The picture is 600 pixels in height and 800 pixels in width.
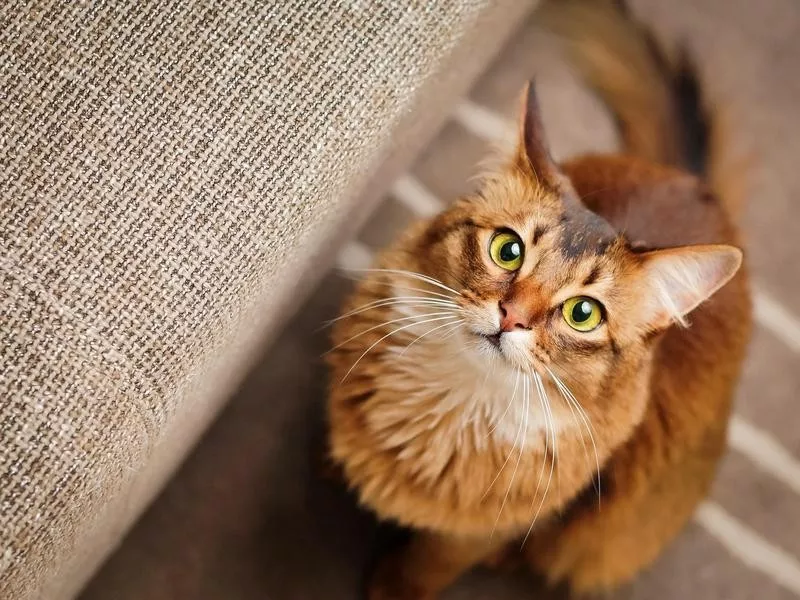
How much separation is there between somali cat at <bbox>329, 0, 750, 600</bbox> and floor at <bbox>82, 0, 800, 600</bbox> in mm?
175

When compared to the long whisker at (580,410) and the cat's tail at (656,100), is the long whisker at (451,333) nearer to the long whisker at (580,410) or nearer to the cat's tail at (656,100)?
the long whisker at (580,410)

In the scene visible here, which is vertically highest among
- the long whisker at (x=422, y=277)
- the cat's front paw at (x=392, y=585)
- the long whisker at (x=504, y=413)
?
the long whisker at (x=422, y=277)

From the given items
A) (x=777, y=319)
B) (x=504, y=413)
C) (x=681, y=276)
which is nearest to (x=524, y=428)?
(x=504, y=413)

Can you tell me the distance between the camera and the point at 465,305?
0.80 m

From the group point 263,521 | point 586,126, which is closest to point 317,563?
point 263,521

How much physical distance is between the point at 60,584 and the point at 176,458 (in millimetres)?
236

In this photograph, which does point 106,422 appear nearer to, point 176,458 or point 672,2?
point 176,458

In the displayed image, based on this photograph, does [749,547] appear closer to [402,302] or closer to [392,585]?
[392,585]

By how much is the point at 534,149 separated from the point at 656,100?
22.0 inches

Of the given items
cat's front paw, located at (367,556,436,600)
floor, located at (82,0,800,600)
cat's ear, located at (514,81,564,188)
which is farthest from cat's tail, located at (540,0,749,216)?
cat's front paw, located at (367,556,436,600)

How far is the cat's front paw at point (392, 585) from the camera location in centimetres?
120

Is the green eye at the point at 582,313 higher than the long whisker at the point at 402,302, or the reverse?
the green eye at the point at 582,313

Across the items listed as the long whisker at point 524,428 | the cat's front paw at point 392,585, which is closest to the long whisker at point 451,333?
the long whisker at point 524,428

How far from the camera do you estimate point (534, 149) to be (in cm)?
83
